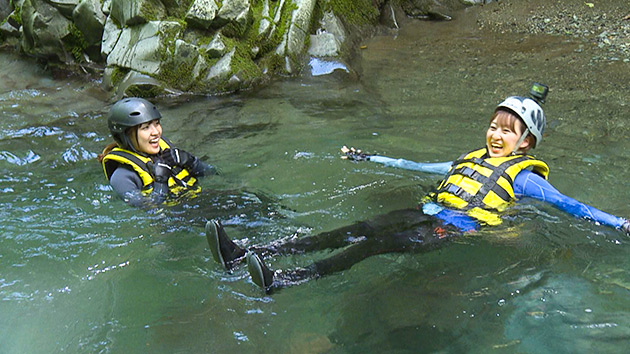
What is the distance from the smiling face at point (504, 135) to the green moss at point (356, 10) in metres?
6.83

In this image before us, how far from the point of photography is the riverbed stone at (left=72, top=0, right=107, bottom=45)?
9828mm

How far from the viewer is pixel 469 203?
4.42 meters

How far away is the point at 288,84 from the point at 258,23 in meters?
1.42

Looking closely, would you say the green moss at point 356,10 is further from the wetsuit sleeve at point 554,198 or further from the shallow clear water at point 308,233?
the wetsuit sleeve at point 554,198

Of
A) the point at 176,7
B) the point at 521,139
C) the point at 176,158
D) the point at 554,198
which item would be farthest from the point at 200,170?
the point at 176,7

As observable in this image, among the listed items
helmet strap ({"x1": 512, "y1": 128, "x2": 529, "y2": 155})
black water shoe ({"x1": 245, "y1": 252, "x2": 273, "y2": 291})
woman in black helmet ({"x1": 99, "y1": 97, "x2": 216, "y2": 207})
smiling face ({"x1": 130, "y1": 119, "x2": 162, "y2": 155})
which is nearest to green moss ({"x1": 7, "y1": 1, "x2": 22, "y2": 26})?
woman in black helmet ({"x1": 99, "y1": 97, "x2": 216, "y2": 207})

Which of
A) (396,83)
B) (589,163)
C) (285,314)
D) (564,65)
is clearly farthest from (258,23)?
(285,314)

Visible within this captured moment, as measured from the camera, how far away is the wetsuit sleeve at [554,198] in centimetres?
381

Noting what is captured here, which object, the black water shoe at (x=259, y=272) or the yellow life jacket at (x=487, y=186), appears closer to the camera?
the black water shoe at (x=259, y=272)

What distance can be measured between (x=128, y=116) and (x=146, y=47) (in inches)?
181

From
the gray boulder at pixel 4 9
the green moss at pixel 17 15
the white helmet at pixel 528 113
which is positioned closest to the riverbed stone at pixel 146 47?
the green moss at pixel 17 15

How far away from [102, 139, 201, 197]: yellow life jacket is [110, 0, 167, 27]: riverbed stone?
483 centimetres

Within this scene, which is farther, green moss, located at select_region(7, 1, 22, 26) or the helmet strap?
green moss, located at select_region(7, 1, 22, 26)

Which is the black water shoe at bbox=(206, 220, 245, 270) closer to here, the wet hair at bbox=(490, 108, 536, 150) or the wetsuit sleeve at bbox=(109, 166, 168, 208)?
the wetsuit sleeve at bbox=(109, 166, 168, 208)
